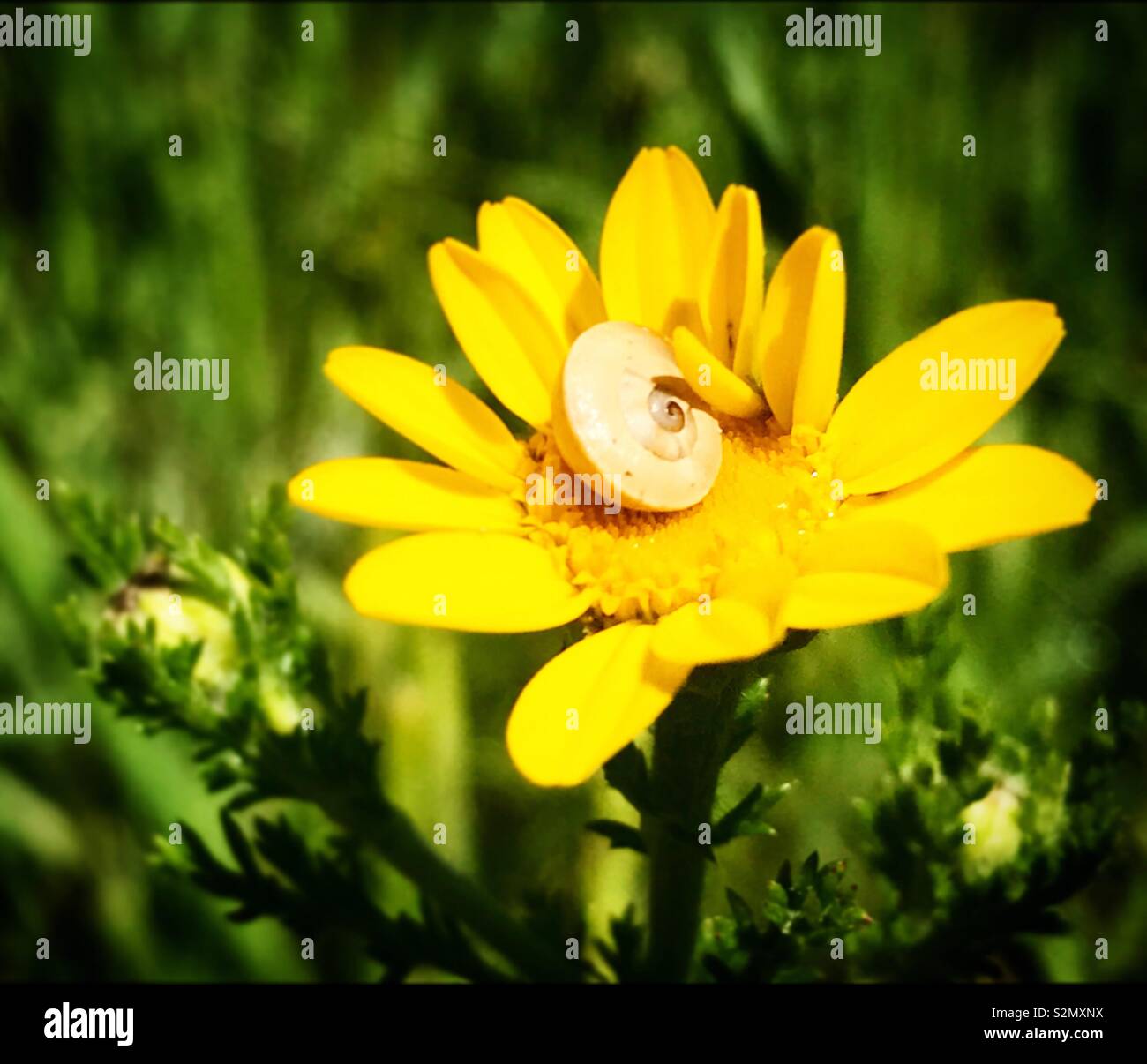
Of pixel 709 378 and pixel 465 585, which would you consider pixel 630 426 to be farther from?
pixel 465 585

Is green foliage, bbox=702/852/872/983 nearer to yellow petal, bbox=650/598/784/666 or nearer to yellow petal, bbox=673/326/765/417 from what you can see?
yellow petal, bbox=650/598/784/666

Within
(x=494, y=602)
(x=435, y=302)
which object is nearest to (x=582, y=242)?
(x=435, y=302)

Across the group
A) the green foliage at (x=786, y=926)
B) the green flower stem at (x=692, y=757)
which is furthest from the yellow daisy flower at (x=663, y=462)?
the green foliage at (x=786, y=926)

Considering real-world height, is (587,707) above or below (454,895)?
above

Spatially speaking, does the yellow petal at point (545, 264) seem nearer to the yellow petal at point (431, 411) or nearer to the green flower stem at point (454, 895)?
the yellow petal at point (431, 411)

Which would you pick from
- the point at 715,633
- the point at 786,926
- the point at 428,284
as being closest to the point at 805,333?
the point at 715,633

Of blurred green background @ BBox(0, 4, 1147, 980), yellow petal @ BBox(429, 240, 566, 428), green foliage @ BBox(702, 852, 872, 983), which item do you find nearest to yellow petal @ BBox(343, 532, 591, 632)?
yellow petal @ BBox(429, 240, 566, 428)
